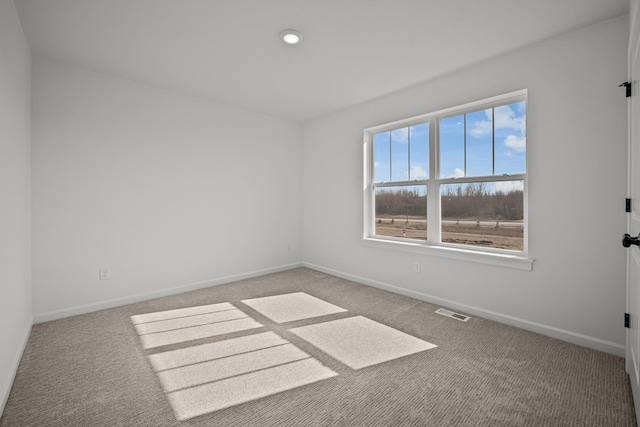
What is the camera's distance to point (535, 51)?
269 centimetres

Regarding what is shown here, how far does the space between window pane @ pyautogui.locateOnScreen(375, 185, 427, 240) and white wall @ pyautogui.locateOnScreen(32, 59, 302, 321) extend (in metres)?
1.65

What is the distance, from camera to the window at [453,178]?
2977 mm

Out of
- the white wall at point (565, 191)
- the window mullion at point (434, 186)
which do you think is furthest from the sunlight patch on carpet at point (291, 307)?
the window mullion at point (434, 186)

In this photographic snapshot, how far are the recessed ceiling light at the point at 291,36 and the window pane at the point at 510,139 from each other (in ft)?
6.69

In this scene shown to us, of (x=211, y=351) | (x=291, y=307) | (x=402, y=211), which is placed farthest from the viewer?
(x=402, y=211)

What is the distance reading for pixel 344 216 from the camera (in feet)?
15.0

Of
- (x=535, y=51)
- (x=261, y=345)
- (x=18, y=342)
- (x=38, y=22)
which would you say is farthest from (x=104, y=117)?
(x=535, y=51)

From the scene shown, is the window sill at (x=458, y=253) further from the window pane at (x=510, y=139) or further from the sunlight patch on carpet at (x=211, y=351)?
the sunlight patch on carpet at (x=211, y=351)

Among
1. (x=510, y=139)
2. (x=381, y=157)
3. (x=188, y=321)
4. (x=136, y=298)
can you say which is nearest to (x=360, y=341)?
(x=188, y=321)

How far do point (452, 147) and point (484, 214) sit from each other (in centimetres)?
82

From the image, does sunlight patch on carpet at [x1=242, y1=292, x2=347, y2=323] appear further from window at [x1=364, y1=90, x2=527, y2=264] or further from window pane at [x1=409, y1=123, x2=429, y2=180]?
window pane at [x1=409, y1=123, x2=429, y2=180]

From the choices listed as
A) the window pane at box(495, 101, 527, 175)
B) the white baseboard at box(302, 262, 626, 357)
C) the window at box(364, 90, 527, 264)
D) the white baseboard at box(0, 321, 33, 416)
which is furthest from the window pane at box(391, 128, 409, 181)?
the white baseboard at box(0, 321, 33, 416)

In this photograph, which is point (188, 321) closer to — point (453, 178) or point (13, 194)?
point (13, 194)

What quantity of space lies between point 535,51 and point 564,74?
33cm
